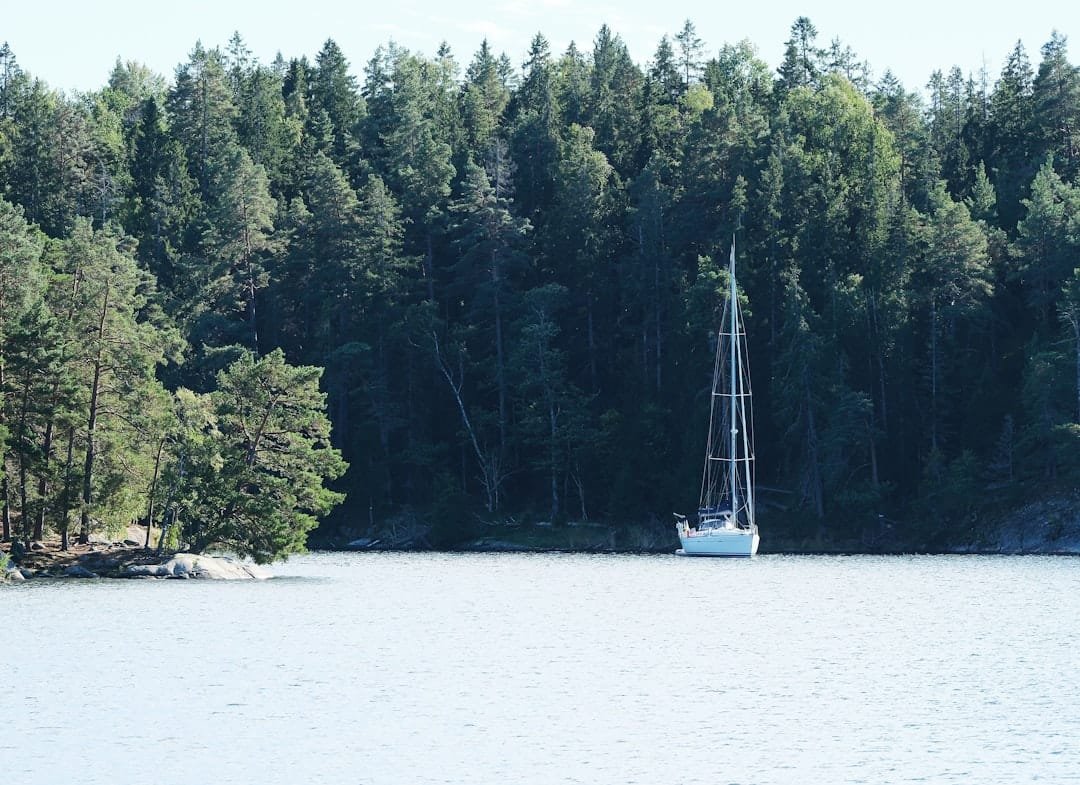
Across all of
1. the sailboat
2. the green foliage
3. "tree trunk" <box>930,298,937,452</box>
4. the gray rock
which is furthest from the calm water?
"tree trunk" <box>930,298,937,452</box>

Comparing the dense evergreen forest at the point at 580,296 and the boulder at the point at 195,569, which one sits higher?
the dense evergreen forest at the point at 580,296

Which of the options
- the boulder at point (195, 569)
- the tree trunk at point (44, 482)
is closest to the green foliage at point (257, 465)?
the boulder at point (195, 569)

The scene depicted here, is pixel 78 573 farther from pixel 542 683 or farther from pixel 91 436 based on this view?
pixel 542 683

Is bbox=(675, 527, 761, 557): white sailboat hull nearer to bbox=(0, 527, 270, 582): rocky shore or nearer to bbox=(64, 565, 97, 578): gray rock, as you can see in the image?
bbox=(0, 527, 270, 582): rocky shore

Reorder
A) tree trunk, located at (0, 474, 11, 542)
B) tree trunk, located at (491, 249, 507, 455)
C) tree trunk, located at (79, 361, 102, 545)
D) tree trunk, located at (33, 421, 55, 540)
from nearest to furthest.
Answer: tree trunk, located at (33, 421, 55, 540)
tree trunk, located at (79, 361, 102, 545)
tree trunk, located at (0, 474, 11, 542)
tree trunk, located at (491, 249, 507, 455)

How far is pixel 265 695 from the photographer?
117ft

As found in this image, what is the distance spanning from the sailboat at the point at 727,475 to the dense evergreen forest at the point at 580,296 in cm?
211

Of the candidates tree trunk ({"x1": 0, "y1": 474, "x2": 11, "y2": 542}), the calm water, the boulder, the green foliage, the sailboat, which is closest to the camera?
the calm water

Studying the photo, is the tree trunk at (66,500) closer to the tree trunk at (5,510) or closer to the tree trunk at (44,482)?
the tree trunk at (44,482)

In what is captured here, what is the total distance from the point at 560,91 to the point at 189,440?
243ft

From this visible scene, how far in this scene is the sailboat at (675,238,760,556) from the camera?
80.1 meters

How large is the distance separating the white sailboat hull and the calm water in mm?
14037

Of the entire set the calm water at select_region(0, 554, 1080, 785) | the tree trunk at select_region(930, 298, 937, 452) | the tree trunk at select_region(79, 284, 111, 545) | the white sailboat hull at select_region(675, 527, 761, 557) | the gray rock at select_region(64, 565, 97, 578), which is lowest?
the calm water at select_region(0, 554, 1080, 785)

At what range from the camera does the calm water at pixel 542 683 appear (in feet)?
92.8
